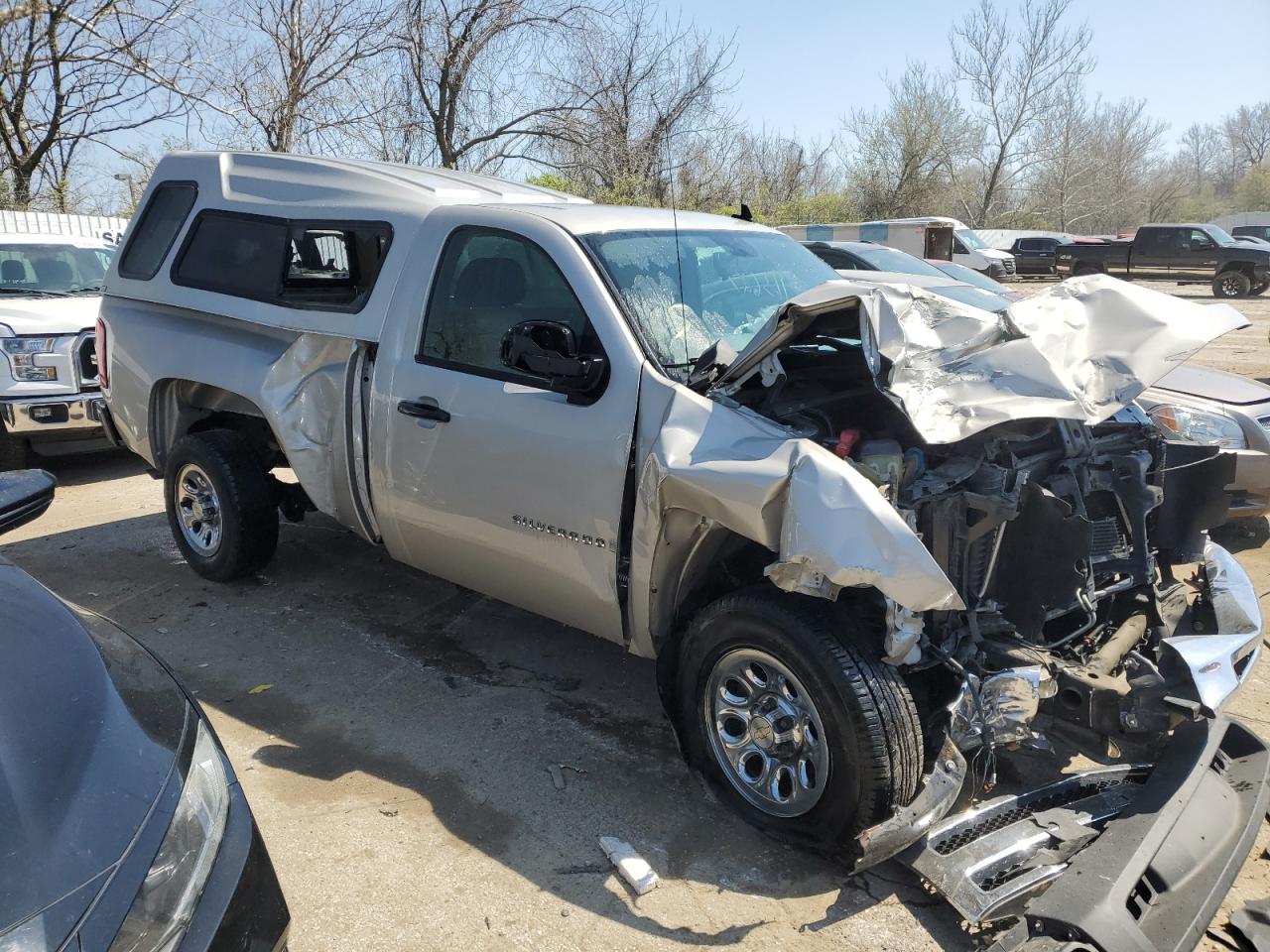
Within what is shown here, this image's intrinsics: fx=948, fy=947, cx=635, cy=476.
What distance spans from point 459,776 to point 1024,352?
2466 millimetres

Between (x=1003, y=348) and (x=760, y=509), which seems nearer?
(x=760, y=509)

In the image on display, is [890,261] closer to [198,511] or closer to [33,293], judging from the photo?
[198,511]

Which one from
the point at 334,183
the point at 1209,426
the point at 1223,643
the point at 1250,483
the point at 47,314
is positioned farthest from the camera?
the point at 47,314

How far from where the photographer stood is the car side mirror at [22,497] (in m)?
2.65

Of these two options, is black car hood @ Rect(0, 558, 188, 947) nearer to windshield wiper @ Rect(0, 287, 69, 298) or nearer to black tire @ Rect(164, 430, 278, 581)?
black tire @ Rect(164, 430, 278, 581)

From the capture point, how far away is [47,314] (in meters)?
7.52

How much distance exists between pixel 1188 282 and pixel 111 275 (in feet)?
95.1

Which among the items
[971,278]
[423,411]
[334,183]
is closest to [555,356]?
[423,411]

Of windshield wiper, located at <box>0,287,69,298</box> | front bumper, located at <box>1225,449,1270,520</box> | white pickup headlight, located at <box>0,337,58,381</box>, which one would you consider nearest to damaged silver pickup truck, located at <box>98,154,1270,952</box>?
front bumper, located at <box>1225,449,1270,520</box>

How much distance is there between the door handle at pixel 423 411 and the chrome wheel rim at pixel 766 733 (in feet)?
4.98

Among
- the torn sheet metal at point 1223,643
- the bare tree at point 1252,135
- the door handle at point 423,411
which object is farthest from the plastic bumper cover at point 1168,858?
the bare tree at point 1252,135

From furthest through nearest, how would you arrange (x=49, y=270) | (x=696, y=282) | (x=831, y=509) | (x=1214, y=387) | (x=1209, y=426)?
(x=49, y=270) < (x=1214, y=387) < (x=1209, y=426) < (x=696, y=282) < (x=831, y=509)

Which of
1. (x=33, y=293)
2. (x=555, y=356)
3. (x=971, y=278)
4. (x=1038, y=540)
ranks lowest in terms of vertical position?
(x=1038, y=540)

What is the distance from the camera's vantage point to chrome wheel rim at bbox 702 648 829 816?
2.96 m
